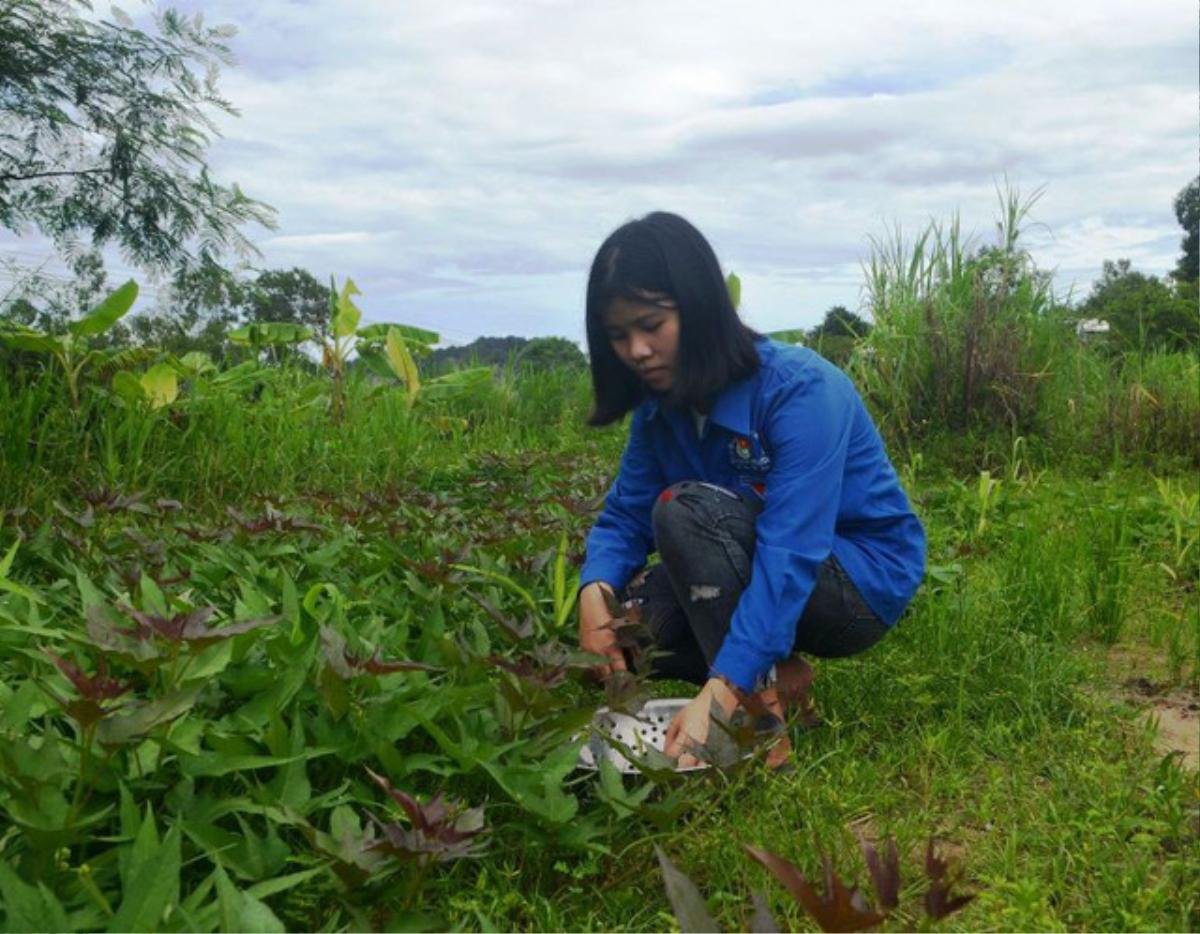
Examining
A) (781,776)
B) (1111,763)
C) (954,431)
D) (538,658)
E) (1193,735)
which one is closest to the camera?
(538,658)

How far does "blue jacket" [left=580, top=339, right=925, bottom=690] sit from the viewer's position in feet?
8.30

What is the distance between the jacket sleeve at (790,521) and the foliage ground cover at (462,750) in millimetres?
247

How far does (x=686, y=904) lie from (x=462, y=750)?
3.02 feet

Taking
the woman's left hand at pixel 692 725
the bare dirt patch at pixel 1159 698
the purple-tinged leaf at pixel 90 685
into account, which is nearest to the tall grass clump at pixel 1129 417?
the bare dirt patch at pixel 1159 698

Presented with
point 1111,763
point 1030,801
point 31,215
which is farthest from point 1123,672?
point 31,215

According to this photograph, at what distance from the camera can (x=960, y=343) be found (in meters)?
7.14

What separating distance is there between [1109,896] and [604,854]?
2.56 ft

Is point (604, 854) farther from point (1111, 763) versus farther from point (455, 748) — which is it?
point (1111, 763)

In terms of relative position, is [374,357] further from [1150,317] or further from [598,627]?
[1150,317]

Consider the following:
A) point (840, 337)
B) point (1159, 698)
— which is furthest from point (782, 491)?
point (840, 337)

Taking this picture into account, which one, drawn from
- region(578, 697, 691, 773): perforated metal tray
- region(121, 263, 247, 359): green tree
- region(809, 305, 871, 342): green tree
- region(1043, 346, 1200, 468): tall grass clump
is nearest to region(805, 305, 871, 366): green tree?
region(809, 305, 871, 342): green tree

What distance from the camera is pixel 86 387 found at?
5.35 m

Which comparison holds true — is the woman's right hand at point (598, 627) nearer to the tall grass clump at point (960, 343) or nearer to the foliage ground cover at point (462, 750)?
the foliage ground cover at point (462, 750)

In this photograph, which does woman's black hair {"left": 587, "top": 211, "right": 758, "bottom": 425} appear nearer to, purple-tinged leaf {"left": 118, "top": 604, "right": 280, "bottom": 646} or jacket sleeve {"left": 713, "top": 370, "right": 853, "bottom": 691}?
jacket sleeve {"left": 713, "top": 370, "right": 853, "bottom": 691}
